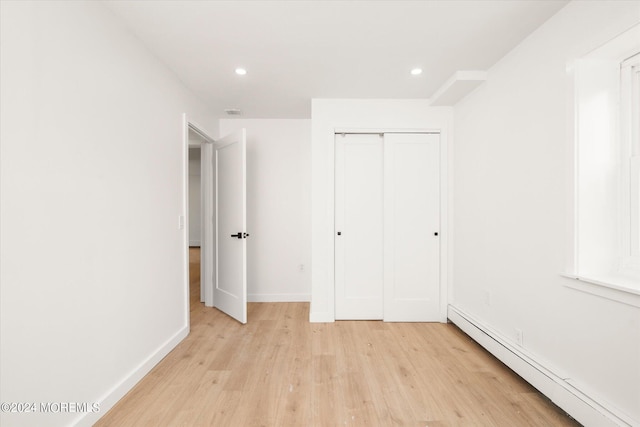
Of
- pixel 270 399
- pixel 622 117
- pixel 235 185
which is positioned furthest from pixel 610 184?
pixel 235 185

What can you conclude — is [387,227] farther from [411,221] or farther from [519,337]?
[519,337]

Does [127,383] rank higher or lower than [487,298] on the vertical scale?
lower

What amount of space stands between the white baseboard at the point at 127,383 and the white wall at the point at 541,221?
8.74ft

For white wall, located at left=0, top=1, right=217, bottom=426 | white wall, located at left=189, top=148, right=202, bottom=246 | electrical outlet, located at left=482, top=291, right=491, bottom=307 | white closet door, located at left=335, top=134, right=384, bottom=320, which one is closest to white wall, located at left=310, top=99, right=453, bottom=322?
white closet door, located at left=335, top=134, right=384, bottom=320

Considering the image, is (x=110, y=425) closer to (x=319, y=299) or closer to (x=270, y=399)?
(x=270, y=399)

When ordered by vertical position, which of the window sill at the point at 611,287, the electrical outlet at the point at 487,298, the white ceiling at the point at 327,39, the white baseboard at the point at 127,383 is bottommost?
the white baseboard at the point at 127,383

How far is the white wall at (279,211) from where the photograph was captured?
3.73 m

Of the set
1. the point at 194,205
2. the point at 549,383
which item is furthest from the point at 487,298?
the point at 194,205

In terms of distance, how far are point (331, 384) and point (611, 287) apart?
1.67 metres

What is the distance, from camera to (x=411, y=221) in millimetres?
3057

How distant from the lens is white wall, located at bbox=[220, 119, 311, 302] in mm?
3732

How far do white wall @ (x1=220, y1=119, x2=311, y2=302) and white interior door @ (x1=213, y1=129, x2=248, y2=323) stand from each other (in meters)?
0.47

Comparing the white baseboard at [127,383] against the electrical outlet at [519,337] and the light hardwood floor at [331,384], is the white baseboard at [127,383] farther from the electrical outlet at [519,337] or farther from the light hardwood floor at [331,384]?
the electrical outlet at [519,337]

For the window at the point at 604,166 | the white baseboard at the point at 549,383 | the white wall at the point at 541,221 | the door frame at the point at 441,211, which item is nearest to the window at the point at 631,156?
the window at the point at 604,166
